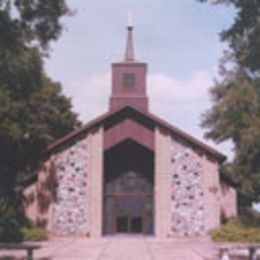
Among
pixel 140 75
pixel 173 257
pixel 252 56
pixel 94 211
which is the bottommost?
pixel 173 257

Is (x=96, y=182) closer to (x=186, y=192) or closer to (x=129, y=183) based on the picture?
(x=129, y=183)

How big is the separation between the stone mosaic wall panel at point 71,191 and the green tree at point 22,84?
2.11m

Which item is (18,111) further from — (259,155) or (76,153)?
(259,155)

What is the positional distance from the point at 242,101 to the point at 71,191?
1172cm

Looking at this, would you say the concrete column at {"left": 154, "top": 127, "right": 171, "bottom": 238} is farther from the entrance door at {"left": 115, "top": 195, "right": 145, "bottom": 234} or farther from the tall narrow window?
the tall narrow window

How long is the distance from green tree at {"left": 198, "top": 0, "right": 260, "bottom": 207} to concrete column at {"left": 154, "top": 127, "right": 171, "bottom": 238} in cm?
368

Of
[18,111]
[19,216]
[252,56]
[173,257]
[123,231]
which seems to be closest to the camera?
[252,56]

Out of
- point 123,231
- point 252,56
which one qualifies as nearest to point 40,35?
point 252,56

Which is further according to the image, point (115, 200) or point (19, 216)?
point (115, 200)

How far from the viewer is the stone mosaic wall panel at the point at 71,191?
3397 centimetres

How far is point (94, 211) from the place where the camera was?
33906 millimetres

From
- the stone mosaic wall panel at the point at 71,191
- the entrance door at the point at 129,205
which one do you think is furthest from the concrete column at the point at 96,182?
the entrance door at the point at 129,205

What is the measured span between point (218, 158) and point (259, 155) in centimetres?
369

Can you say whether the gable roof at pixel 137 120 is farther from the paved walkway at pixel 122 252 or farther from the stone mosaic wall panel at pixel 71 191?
the paved walkway at pixel 122 252
